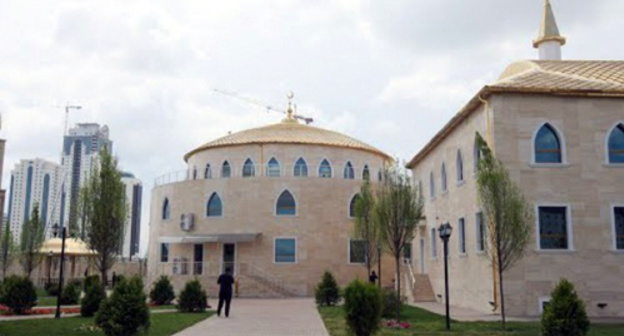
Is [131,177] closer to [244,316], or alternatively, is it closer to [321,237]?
[321,237]

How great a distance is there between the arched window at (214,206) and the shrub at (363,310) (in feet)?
76.4

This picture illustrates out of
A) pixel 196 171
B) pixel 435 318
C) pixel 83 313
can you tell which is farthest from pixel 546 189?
pixel 196 171

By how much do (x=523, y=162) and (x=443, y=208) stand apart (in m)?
7.32

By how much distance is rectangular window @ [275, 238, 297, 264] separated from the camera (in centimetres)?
3338

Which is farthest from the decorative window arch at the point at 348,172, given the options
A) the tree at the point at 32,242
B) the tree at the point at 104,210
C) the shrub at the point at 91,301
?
the shrub at the point at 91,301

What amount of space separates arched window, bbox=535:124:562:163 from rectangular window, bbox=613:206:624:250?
234 centimetres

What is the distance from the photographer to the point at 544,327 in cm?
1213

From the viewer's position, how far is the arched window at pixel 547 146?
18.8m

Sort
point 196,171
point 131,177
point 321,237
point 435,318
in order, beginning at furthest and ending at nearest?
point 131,177, point 196,171, point 321,237, point 435,318

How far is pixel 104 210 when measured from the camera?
18422mm

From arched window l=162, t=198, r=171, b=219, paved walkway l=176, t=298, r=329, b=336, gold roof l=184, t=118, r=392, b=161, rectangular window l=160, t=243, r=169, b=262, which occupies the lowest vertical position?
paved walkway l=176, t=298, r=329, b=336

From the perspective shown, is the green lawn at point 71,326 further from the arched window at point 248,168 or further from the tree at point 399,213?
the arched window at point 248,168

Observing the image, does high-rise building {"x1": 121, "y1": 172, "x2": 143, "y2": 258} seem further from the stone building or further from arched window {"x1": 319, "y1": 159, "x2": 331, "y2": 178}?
the stone building

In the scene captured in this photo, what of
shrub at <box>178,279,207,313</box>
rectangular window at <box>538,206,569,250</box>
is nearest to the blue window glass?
rectangular window at <box>538,206,569,250</box>
